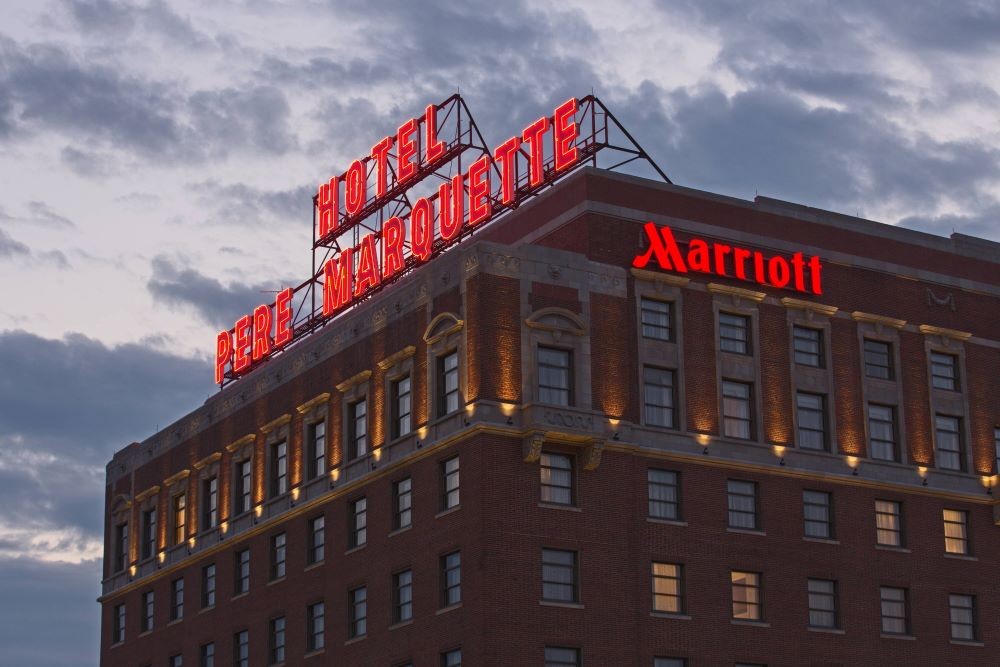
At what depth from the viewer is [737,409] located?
295 feet

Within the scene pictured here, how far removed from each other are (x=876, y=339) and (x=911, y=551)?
10.6m

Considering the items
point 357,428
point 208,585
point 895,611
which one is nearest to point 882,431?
point 895,611

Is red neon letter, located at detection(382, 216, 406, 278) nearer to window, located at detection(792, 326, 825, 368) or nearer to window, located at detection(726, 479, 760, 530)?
window, located at detection(792, 326, 825, 368)

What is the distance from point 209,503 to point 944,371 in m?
41.6

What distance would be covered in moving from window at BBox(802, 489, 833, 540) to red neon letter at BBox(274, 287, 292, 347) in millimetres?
35130

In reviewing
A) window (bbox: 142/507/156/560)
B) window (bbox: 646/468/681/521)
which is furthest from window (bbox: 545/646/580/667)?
window (bbox: 142/507/156/560)

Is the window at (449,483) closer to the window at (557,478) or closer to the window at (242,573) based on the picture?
the window at (557,478)

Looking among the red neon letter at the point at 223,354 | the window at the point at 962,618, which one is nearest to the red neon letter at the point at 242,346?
the red neon letter at the point at 223,354

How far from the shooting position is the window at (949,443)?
9556 centimetres

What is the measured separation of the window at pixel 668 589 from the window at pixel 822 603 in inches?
285

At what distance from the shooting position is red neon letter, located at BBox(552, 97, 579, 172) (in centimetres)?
9569

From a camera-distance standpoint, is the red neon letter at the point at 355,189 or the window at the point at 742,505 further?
the red neon letter at the point at 355,189

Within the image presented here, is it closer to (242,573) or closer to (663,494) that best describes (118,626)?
(242,573)

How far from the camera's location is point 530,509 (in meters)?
82.5
